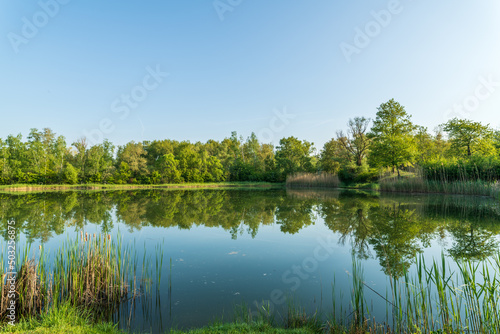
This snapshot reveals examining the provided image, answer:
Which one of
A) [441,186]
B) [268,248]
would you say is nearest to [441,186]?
[441,186]

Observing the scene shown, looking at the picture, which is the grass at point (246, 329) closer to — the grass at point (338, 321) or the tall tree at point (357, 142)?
the grass at point (338, 321)

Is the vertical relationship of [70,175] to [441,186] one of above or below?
above

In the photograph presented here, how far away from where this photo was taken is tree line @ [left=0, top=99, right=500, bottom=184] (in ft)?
79.5

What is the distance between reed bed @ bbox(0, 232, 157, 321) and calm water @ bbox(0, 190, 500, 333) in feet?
1.07

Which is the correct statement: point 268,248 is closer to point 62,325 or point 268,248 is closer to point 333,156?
point 62,325

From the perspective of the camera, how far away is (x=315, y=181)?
33656 millimetres

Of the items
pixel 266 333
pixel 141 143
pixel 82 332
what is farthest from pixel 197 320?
pixel 141 143

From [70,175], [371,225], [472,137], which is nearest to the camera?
[371,225]

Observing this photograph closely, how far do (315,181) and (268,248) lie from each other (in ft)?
91.8

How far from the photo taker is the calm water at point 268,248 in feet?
12.3

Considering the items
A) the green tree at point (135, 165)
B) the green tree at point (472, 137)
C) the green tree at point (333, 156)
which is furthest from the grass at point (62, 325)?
the green tree at point (135, 165)

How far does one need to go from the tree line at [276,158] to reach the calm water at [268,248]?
42.6ft

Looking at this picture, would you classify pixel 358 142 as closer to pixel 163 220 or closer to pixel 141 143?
pixel 163 220

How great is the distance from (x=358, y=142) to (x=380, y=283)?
33692mm
